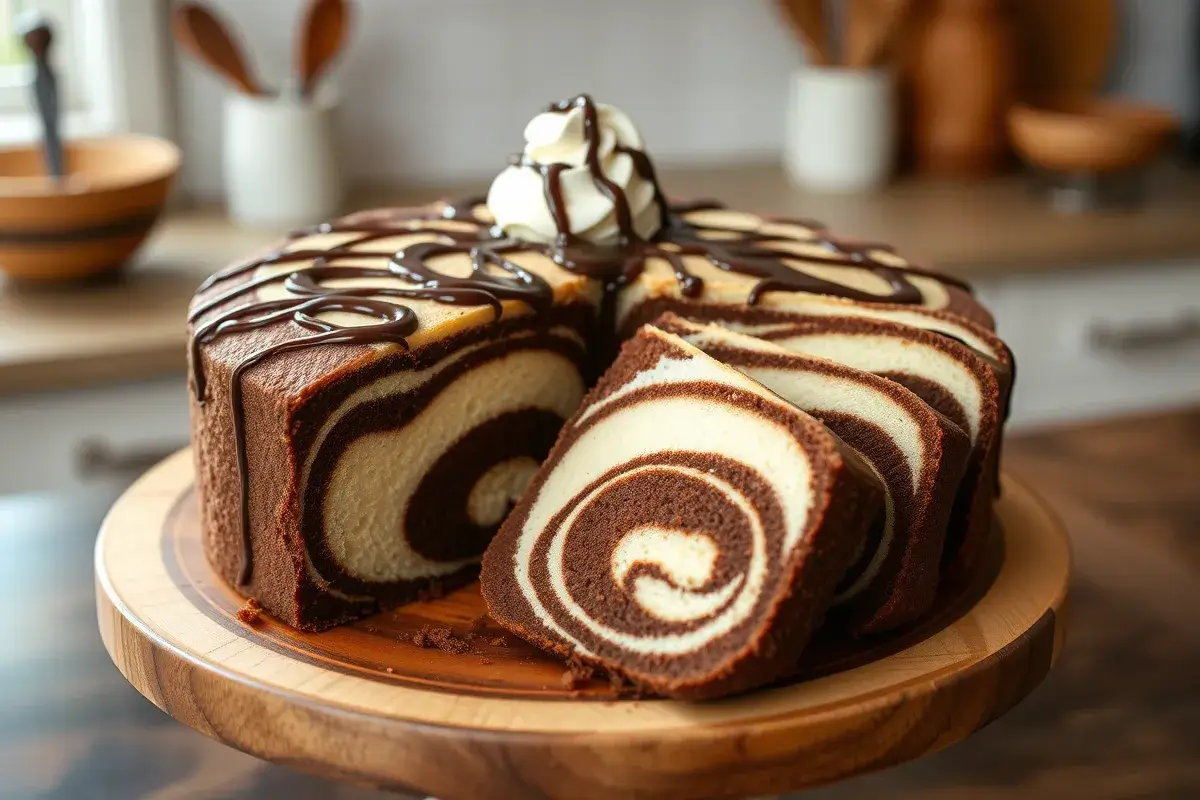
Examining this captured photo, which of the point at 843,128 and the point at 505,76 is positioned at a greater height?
the point at 505,76

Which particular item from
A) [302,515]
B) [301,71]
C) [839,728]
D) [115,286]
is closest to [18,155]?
[115,286]

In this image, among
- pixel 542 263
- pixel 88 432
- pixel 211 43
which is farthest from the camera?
pixel 211 43

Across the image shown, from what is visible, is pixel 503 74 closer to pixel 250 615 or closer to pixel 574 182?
pixel 574 182

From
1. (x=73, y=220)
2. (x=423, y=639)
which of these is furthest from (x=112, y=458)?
(x=423, y=639)

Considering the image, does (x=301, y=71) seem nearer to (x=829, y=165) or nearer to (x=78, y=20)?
(x=78, y=20)

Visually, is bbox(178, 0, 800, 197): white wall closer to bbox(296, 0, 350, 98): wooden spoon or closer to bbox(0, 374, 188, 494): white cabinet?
bbox(296, 0, 350, 98): wooden spoon

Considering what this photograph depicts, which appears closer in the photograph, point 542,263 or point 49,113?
point 542,263

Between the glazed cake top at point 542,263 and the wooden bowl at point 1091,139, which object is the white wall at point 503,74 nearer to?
the wooden bowl at point 1091,139

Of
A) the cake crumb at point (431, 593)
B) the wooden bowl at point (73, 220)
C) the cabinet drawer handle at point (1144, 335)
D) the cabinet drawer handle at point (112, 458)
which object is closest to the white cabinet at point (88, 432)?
the cabinet drawer handle at point (112, 458)
